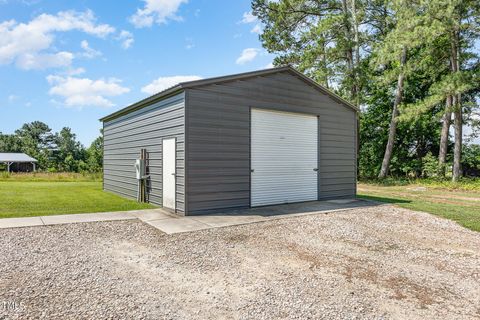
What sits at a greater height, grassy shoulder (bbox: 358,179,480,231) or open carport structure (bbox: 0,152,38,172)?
open carport structure (bbox: 0,152,38,172)

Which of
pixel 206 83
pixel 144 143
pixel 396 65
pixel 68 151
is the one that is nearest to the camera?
pixel 206 83

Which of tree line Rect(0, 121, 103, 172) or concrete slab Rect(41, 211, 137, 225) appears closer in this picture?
concrete slab Rect(41, 211, 137, 225)

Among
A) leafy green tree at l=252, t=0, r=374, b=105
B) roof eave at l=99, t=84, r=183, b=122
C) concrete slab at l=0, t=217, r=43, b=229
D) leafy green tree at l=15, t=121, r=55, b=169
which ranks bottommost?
concrete slab at l=0, t=217, r=43, b=229

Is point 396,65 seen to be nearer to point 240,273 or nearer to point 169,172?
point 169,172

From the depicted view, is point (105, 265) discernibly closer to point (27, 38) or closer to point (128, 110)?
point (128, 110)

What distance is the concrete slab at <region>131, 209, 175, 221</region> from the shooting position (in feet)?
20.7

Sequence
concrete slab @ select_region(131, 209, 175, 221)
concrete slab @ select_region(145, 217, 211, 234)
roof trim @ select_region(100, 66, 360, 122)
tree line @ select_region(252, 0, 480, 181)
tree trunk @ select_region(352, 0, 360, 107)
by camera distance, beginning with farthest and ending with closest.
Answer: tree trunk @ select_region(352, 0, 360, 107)
tree line @ select_region(252, 0, 480, 181)
roof trim @ select_region(100, 66, 360, 122)
concrete slab @ select_region(131, 209, 175, 221)
concrete slab @ select_region(145, 217, 211, 234)

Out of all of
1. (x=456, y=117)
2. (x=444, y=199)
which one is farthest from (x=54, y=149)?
(x=444, y=199)

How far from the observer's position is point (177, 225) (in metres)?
5.61

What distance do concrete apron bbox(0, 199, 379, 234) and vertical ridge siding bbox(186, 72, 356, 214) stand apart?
1.55ft

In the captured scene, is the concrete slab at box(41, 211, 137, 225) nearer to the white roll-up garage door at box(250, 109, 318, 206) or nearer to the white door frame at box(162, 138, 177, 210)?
the white door frame at box(162, 138, 177, 210)

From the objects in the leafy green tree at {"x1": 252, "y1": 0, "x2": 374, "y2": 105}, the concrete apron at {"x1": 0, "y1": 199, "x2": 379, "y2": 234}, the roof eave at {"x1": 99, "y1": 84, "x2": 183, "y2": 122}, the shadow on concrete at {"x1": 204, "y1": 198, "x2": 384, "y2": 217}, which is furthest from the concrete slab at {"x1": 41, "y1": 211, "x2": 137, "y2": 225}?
the leafy green tree at {"x1": 252, "y1": 0, "x2": 374, "y2": 105}

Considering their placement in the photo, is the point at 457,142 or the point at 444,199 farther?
the point at 457,142

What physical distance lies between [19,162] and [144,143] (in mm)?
Answer: 37926
